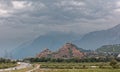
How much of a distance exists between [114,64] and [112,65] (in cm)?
185

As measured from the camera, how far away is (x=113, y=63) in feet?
492

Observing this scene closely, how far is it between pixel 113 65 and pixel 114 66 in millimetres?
2143

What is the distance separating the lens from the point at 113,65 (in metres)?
147

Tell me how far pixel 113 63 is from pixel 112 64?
1045 mm

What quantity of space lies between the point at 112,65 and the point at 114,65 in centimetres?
118

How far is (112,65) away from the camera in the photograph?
486 feet

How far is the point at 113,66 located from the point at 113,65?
205 centimetres

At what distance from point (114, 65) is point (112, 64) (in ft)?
6.20

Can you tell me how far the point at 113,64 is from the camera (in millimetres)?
149000

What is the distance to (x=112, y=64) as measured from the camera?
14912cm

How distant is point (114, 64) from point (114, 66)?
460 cm

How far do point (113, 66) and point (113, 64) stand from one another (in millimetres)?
3849

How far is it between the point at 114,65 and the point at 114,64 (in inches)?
90.5

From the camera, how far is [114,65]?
484ft
